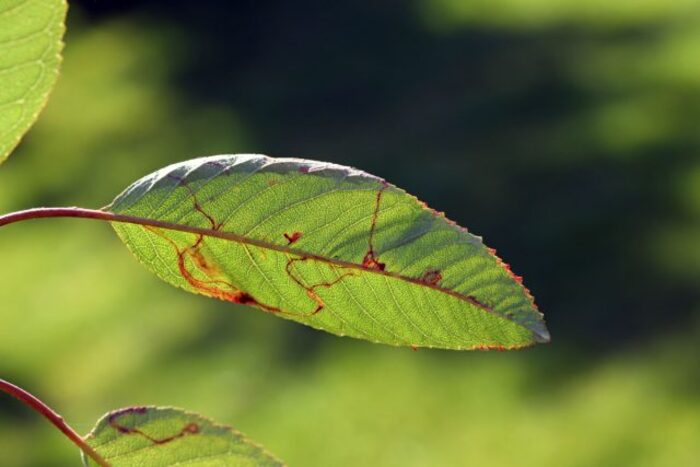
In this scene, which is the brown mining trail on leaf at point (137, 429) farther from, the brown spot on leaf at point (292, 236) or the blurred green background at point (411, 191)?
the blurred green background at point (411, 191)

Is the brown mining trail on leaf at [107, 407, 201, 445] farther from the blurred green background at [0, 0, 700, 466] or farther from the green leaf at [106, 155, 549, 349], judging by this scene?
the blurred green background at [0, 0, 700, 466]

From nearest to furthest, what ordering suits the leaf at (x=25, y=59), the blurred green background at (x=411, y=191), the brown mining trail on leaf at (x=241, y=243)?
the leaf at (x=25, y=59), the brown mining trail on leaf at (x=241, y=243), the blurred green background at (x=411, y=191)

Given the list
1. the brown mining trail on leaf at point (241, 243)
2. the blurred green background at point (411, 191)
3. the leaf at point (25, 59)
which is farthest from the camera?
the blurred green background at point (411, 191)

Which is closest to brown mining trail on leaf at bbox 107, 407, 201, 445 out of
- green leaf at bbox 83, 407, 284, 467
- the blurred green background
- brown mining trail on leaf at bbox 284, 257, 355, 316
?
green leaf at bbox 83, 407, 284, 467

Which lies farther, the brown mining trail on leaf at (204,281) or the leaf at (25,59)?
the brown mining trail on leaf at (204,281)

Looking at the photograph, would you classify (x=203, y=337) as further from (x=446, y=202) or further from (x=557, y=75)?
(x=557, y=75)

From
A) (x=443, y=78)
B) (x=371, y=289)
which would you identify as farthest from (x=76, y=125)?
(x=371, y=289)

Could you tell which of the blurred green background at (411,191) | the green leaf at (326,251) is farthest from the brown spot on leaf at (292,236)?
the blurred green background at (411,191)
